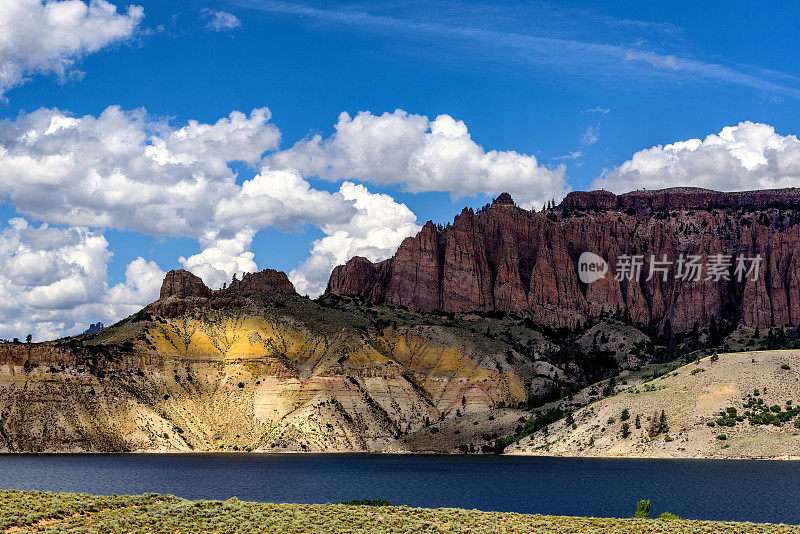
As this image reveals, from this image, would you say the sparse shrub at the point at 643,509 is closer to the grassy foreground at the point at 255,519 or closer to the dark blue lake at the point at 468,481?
the grassy foreground at the point at 255,519

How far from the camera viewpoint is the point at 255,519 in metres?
57.9

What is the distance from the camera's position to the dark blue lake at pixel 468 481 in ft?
280

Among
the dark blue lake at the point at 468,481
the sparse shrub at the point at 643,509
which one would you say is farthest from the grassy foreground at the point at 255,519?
the dark blue lake at the point at 468,481

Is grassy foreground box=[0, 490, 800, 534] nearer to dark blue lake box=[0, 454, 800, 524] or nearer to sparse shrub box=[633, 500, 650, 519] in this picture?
sparse shrub box=[633, 500, 650, 519]

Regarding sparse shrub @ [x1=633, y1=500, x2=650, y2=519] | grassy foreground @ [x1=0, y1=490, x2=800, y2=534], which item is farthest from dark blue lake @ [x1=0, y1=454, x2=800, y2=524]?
grassy foreground @ [x1=0, y1=490, x2=800, y2=534]

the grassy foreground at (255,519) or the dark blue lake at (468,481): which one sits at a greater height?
the grassy foreground at (255,519)

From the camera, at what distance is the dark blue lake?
8538cm

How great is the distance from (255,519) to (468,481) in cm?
6922

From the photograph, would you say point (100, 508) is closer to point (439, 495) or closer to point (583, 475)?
point (439, 495)

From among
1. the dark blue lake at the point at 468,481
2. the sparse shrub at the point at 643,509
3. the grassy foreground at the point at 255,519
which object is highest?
the grassy foreground at the point at 255,519

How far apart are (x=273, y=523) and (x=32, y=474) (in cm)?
8396

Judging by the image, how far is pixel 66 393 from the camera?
19325 cm

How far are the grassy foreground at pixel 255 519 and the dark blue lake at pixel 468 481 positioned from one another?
1636 centimetres

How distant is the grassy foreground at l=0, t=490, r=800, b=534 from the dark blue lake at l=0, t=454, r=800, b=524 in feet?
53.7
